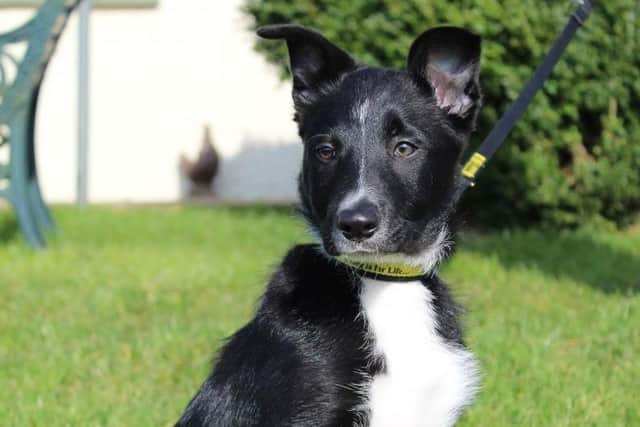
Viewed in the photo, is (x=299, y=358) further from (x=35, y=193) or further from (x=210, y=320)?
(x=35, y=193)

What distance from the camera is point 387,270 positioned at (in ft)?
10.8

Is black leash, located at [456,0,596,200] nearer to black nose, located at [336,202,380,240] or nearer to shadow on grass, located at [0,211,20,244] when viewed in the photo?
black nose, located at [336,202,380,240]

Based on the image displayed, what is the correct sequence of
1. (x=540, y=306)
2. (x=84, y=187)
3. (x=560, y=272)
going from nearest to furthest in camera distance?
(x=540, y=306)
(x=560, y=272)
(x=84, y=187)

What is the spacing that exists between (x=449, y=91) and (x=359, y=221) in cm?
66

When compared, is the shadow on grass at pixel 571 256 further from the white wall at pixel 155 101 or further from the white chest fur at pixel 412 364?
the white wall at pixel 155 101

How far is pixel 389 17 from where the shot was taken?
8414mm

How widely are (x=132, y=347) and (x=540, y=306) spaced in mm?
2518

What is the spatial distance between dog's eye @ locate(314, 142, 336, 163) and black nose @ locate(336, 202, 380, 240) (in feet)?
0.89

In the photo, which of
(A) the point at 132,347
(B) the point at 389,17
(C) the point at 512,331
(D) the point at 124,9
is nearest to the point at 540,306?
(C) the point at 512,331

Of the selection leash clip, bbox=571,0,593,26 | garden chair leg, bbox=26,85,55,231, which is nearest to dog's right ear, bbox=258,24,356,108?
leash clip, bbox=571,0,593,26

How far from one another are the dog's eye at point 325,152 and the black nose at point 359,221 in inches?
10.7

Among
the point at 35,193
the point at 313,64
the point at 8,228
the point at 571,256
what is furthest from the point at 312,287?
the point at 8,228

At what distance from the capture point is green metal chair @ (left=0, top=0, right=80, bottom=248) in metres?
7.93

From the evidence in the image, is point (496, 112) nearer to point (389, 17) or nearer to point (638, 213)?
point (389, 17)
